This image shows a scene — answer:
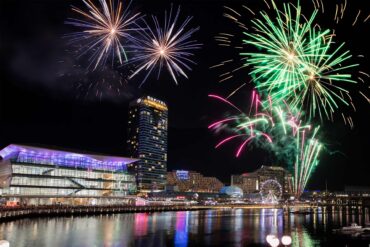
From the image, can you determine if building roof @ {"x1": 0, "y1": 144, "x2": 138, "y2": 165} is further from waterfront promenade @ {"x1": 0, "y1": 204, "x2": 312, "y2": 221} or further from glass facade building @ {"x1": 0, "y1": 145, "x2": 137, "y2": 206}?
waterfront promenade @ {"x1": 0, "y1": 204, "x2": 312, "y2": 221}

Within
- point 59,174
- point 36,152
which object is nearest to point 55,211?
point 36,152

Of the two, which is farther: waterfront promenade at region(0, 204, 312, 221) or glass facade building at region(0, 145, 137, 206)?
glass facade building at region(0, 145, 137, 206)

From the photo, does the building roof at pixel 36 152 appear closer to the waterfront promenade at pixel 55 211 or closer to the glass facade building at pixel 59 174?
the glass facade building at pixel 59 174

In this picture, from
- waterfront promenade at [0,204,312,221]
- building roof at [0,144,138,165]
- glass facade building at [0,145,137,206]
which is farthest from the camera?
building roof at [0,144,138,165]

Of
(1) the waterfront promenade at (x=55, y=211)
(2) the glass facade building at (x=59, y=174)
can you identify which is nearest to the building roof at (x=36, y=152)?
(2) the glass facade building at (x=59, y=174)

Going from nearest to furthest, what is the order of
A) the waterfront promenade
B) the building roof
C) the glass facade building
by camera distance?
1. the waterfront promenade
2. the glass facade building
3. the building roof

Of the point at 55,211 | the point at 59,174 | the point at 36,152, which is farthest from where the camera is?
the point at 59,174

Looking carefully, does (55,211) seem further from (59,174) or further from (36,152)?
(59,174)

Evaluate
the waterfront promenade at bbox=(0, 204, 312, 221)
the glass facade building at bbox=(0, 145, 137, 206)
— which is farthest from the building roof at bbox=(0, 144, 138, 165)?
the waterfront promenade at bbox=(0, 204, 312, 221)

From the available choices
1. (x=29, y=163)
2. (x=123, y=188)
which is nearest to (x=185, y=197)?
(x=123, y=188)
